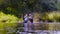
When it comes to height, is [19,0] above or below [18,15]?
above

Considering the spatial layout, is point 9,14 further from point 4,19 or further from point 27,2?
point 27,2

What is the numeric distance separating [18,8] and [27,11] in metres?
0.68

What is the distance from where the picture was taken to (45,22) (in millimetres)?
9797

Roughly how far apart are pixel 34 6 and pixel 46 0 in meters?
0.78

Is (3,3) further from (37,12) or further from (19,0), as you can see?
(37,12)

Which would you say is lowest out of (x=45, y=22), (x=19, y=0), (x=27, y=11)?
(x=45, y=22)

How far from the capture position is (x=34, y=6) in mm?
10188

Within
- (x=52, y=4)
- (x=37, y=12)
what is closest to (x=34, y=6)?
(x=37, y=12)

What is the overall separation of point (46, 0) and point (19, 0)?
5.18ft

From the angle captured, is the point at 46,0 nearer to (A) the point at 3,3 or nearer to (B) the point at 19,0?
(B) the point at 19,0

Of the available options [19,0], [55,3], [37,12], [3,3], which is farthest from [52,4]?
[3,3]

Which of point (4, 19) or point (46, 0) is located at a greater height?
point (46, 0)

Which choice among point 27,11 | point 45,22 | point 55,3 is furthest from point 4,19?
point 55,3

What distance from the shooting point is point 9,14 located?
1019cm
